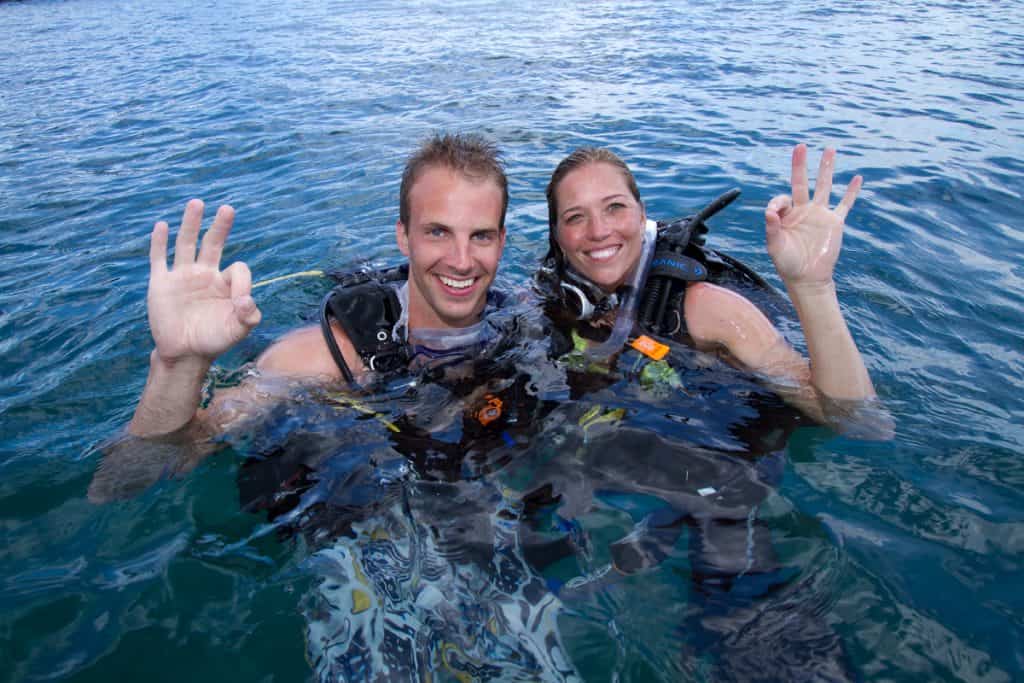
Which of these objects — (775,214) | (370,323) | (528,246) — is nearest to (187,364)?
(370,323)

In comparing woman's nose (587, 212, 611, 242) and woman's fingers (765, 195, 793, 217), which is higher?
woman's fingers (765, 195, 793, 217)

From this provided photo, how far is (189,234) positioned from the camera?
2754 millimetres

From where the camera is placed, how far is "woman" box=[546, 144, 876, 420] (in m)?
3.19

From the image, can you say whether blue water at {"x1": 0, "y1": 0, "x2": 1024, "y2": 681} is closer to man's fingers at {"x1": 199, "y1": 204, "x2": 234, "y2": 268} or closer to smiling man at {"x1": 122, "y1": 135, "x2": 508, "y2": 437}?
smiling man at {"x1": 122, "y1": 135, "x2": 508, "y2": 437}

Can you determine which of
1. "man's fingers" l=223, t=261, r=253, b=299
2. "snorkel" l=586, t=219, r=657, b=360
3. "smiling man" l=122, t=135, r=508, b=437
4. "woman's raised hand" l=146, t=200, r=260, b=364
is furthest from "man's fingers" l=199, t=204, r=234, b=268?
"snorkel" l=586, t=219, r=657, b=360

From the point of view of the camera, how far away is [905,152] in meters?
8.59

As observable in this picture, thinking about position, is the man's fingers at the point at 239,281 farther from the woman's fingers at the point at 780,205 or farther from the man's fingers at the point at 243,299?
the woman's fingers at the point at 780,205

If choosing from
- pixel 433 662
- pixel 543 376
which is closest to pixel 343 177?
pixel 543 376

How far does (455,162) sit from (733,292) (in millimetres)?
1792

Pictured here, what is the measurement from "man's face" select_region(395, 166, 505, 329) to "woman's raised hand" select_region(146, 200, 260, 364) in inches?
42.1

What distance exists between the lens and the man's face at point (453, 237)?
3.51 meters

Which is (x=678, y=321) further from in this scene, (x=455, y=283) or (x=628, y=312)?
(x=455, y=283)

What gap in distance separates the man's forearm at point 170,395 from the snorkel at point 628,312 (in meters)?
2.23

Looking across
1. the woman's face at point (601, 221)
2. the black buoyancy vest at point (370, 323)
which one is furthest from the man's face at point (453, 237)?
the woman's face at point (601, 221)
